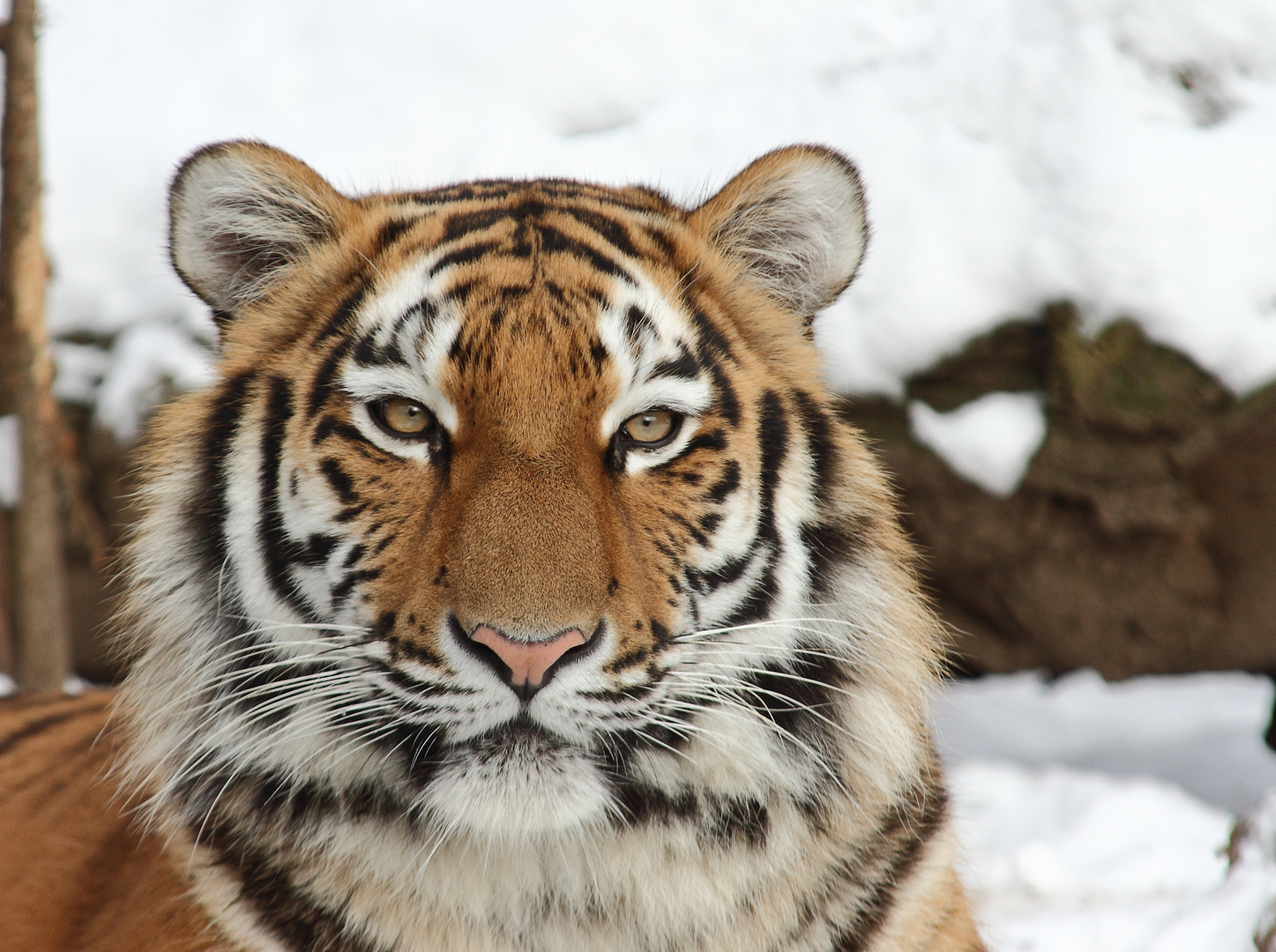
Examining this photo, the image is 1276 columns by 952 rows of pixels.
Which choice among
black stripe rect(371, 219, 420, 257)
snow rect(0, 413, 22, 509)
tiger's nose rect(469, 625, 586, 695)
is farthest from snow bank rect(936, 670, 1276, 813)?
snow rect(0, 413, 22, 509)

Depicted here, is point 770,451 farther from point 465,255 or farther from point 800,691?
point 465,255

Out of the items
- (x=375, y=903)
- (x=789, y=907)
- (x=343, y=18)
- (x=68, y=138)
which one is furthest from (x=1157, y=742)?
(x=68, y=138)

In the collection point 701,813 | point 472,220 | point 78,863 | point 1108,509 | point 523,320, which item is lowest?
point 78,863

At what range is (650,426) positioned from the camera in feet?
4.73

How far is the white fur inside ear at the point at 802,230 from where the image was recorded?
163cm

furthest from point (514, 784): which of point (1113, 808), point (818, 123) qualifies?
point (818, 123)

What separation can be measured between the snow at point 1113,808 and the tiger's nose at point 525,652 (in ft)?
2.19

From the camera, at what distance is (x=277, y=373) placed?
5.03ft

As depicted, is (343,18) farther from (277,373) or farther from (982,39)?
(277,373)

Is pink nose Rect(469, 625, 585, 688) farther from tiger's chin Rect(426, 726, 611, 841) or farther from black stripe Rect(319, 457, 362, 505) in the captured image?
black stripe Rect(319, 457, 362, 505)

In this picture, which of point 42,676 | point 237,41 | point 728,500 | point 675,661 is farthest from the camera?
point 237,41

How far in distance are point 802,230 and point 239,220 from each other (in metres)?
0.77

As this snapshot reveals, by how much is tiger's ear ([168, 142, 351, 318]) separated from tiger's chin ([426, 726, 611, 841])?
2.41 ft

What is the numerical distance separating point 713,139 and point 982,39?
95 centimetres
